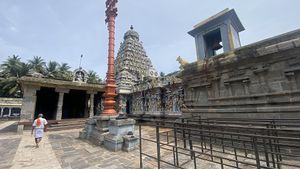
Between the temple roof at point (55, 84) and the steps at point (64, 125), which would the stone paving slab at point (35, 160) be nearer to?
the steps at point (64, 125)

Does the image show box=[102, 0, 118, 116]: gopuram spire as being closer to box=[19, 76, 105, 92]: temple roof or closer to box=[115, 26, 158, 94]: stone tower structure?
box=[19, 76, 105, 92]: temple roof

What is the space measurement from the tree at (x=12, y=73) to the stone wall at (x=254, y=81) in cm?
2872

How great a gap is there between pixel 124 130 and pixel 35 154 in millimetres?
3185

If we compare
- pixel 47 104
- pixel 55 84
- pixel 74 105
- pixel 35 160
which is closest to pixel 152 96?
pixel 55 84

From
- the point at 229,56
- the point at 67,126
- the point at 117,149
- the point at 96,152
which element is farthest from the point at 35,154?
the point at 229,56

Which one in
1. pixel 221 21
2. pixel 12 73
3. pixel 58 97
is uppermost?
pixel 12 73

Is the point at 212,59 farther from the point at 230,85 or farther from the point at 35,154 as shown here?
the point at 35,154

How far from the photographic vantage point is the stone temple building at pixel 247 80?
4.29 metres

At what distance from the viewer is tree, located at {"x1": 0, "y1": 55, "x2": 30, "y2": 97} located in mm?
22281

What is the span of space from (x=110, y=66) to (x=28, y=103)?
8.37 metres

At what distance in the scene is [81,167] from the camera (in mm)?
3785

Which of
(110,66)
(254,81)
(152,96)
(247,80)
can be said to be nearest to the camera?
(254,81)

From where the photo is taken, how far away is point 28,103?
10.6 metres

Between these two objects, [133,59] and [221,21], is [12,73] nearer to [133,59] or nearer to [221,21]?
[133,59]
